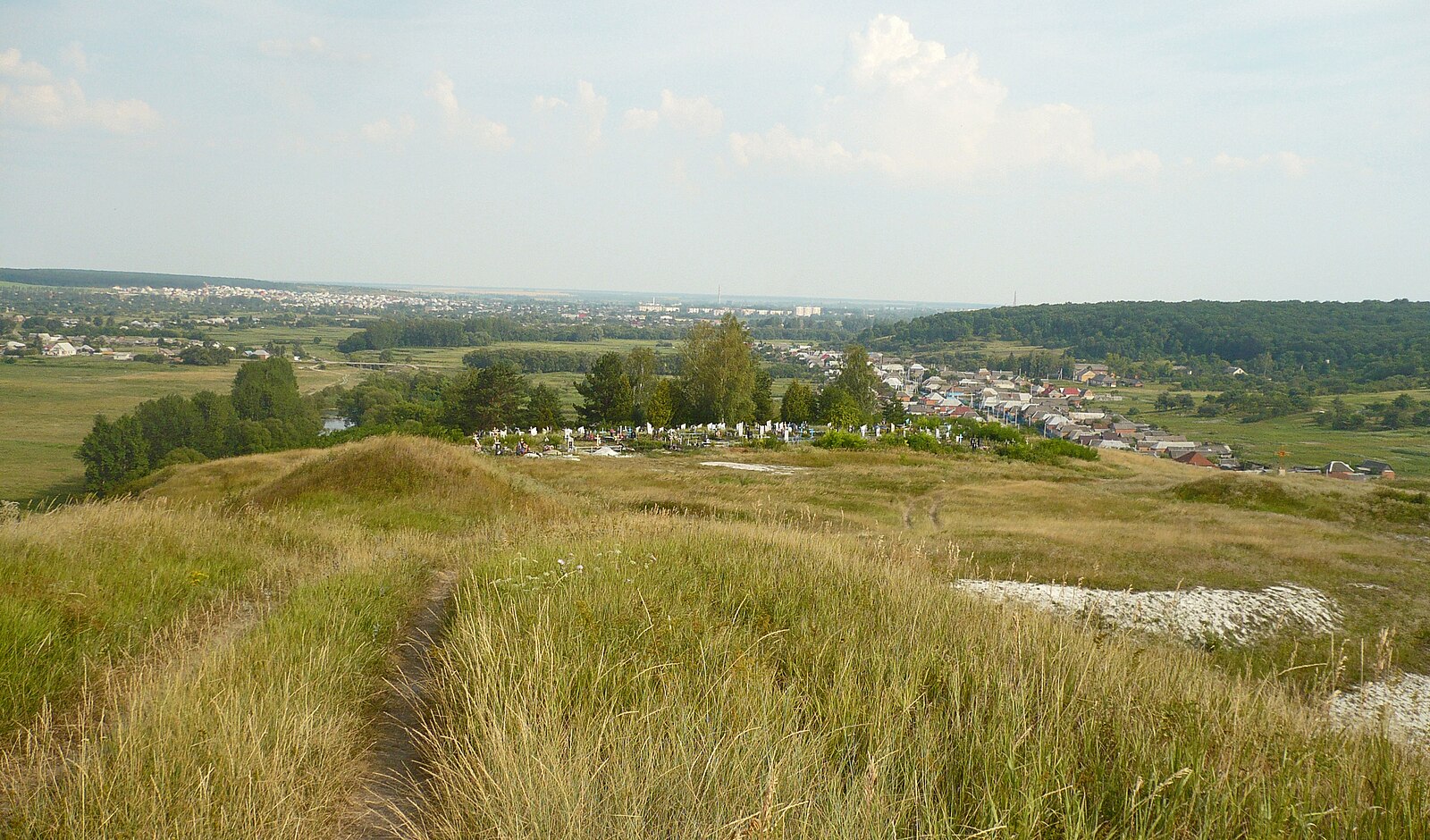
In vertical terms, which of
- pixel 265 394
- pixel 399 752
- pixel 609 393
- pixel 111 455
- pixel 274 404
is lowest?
pixel 111 455

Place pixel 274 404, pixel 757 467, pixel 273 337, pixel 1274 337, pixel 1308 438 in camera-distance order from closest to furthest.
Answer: pixel 757 467 → pixel 274 404 → pixel 1308 438 → pixel 1274 337 → pixel 273 337

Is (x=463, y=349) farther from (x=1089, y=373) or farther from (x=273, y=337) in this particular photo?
(x=1089, y=373)

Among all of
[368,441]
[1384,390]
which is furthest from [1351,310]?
[368,441]

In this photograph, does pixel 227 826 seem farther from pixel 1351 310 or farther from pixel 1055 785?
pixel 1351 310

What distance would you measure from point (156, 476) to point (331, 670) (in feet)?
123

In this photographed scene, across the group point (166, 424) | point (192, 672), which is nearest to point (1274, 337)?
point (166, 424)

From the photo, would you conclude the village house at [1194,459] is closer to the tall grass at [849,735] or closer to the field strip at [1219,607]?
the field strip at [1219,607]

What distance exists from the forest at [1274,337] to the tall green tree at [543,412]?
117m

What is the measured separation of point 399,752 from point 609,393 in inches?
2249

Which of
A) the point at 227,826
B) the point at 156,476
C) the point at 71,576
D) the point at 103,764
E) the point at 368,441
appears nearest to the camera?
the point at 227,826

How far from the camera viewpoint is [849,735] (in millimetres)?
4168

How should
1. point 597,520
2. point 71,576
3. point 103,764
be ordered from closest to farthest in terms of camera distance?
1. point 103,764
2. point 71,576
3. point 597,520

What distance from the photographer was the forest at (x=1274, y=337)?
121 metres

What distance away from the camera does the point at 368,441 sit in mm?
20938
